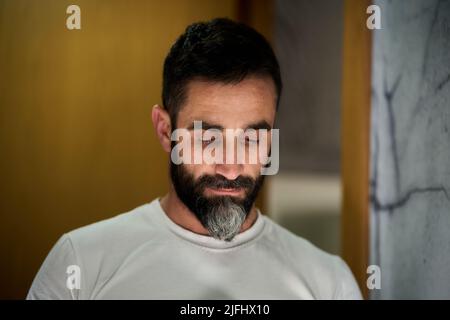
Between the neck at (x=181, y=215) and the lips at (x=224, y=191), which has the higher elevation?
the lips at (x=224, y=191)

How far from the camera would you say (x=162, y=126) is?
3.01 ft

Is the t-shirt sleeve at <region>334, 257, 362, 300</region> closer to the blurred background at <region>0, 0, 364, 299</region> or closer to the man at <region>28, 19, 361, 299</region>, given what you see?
the man at <region>28, 19, 361, 299</region>

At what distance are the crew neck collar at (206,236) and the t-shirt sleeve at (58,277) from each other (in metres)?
0.17

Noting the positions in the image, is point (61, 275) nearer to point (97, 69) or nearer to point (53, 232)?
point (53, 232)

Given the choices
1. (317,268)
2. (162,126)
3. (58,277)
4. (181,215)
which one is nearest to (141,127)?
(162,126)

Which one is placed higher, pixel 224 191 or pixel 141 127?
pixel 141 127

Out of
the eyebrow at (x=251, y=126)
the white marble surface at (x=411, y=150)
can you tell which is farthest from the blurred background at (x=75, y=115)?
the white marble surface at (x=411, y=150)

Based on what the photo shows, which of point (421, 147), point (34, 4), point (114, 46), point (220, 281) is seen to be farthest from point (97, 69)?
point (421, 147)

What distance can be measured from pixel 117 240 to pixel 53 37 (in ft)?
Result: 1.31

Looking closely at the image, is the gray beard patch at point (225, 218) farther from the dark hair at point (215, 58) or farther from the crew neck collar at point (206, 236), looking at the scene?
the dark hair at point (215, 58)

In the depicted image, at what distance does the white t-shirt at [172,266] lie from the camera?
2.67 ft

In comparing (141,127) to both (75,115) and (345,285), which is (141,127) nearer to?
(75,115)

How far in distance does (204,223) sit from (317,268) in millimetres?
240

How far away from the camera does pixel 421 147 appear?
86 cm
